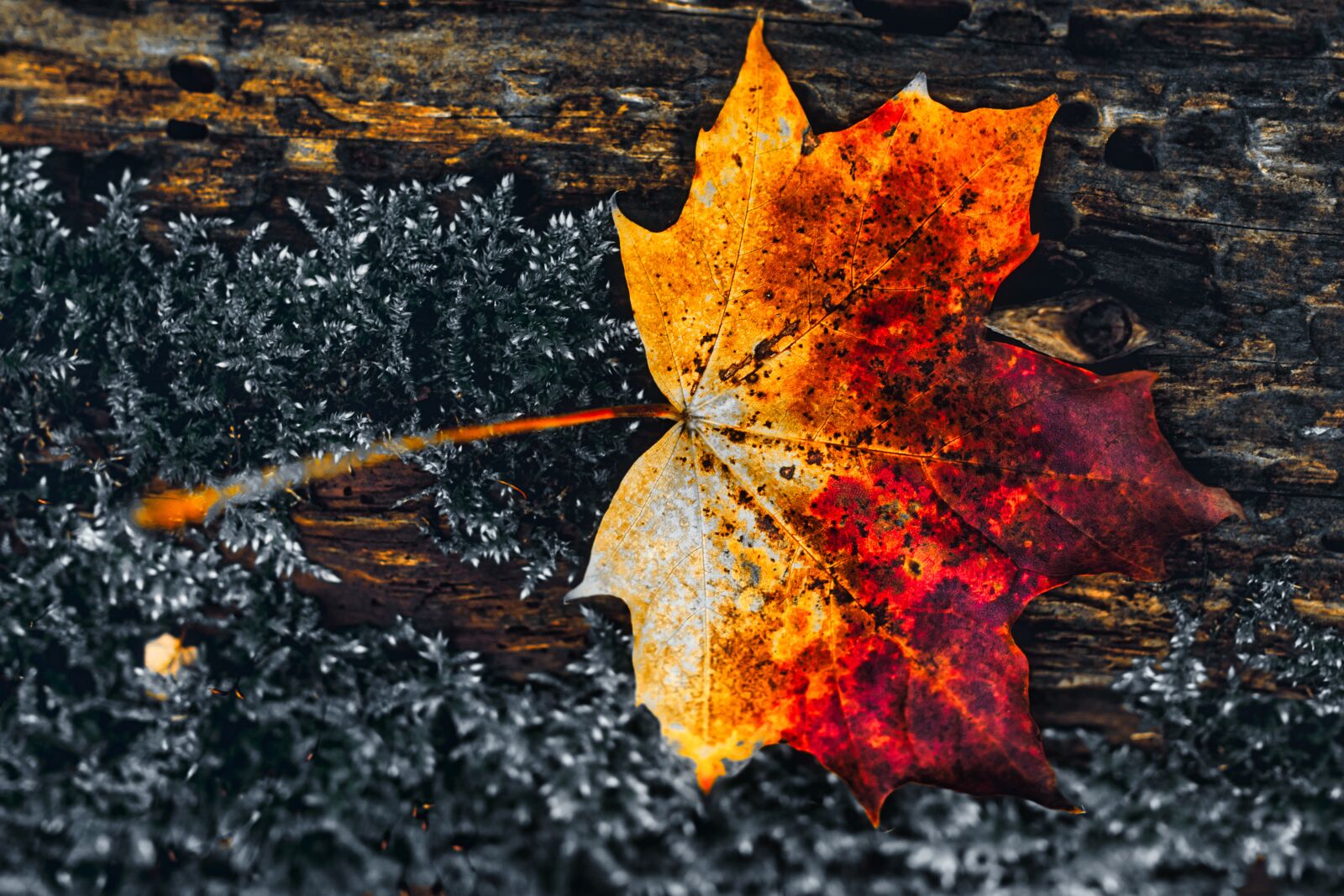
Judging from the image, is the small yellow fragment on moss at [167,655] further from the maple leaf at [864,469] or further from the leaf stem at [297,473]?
the maple leaf at [864,469]

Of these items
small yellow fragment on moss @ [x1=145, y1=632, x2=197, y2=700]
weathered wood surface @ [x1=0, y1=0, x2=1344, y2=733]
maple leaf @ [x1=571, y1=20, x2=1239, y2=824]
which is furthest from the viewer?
small yellow fragment on moss @ [x1=145, y1=632, x2=197, y2=700]

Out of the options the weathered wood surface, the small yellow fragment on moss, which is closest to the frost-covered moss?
the small yellow fragment on moss

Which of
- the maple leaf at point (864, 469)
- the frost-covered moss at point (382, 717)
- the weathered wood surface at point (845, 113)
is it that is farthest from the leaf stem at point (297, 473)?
the weathered wood surface at point (845, 113)

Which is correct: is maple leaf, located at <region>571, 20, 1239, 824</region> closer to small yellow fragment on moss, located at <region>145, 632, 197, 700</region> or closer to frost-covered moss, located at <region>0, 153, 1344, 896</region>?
frost-covered moss, located at <region>0, 153, 1344, 896</region>

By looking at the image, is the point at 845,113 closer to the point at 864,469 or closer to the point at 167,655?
the point at 864,469

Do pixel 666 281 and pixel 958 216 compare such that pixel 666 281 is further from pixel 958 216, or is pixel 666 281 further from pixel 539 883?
pixel 539 883

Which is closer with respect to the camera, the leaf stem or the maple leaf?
the maple leaf

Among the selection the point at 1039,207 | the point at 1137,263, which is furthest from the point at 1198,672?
the point at 1039,207
